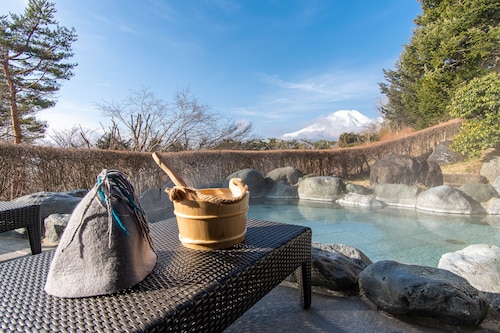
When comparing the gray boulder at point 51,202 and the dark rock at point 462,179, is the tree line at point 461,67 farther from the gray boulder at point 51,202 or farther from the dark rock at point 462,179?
the gray boulder at point 51,202

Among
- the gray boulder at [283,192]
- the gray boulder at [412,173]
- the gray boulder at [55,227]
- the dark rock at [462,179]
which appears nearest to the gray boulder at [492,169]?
the dark rock at [462,179]

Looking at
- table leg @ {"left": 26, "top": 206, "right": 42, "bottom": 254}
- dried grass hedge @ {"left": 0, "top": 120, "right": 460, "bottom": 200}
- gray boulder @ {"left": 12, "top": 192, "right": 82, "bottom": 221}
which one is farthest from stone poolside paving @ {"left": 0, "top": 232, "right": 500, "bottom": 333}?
dried grass hedge @ {"left": 0, "top": 120, "right": 460, "bottom": 200}

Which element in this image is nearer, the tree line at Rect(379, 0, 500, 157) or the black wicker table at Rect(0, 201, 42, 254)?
the black wicker table at Rect(0, 201, 42, 254)

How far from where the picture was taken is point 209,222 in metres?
0.90

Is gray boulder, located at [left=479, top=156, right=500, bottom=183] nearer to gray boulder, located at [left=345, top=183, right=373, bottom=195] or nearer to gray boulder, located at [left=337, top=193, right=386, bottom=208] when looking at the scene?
gray boulder, located at [left=345, top=183, right=373, bottom=195]

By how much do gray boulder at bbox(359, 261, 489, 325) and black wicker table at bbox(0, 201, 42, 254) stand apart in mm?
2500

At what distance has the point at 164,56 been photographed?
9.70 m

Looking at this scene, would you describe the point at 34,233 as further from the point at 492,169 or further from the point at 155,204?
the point at 492,169

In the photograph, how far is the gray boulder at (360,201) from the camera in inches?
260

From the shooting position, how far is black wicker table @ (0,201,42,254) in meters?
1.99

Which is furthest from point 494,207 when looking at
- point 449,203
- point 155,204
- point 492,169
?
point 155,204

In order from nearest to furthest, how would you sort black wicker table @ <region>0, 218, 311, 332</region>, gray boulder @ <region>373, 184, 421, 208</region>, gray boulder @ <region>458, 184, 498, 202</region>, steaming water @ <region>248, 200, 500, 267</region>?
black wicker table @ <region>0, 218, 311, 332</region>, steaming water @ <region>248, 200, 500, 267</region>, gray boulder @ <region>458, 184, 498, 202</region>, gray boulder @ <region>373, 184, 421, 208</region>

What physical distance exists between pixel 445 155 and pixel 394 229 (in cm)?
636

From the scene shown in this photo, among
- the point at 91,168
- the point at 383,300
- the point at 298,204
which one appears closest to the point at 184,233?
the point at 383,300
